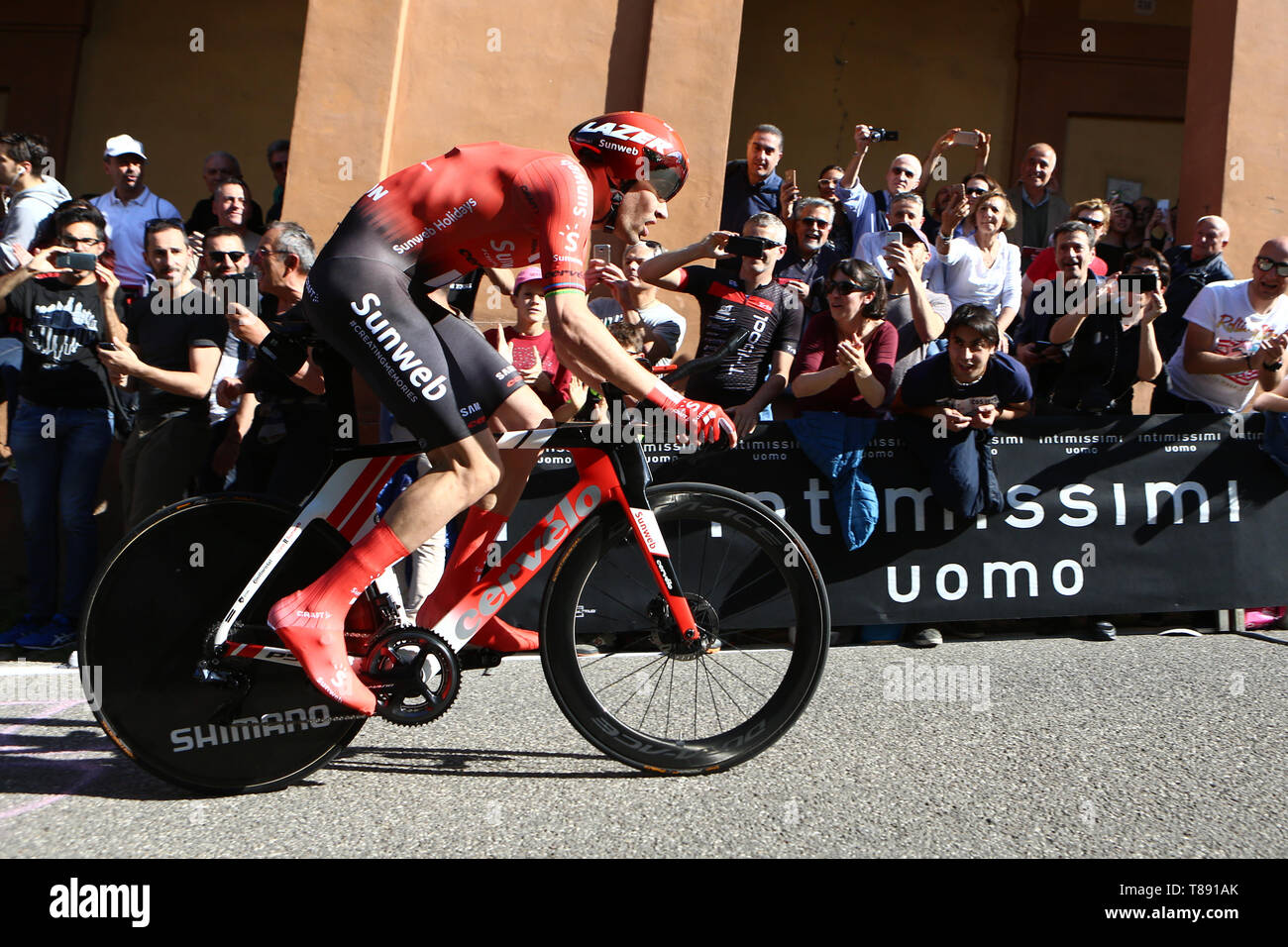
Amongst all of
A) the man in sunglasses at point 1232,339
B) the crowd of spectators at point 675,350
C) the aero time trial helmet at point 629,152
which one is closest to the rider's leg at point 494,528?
the aero time trial helmet at point 629,152

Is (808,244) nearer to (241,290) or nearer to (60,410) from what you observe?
(241,290)

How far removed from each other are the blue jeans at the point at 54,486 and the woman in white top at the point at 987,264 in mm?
4971

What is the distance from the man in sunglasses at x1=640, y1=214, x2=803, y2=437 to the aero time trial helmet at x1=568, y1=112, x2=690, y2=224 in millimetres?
2418

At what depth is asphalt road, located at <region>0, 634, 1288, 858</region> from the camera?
115 inches

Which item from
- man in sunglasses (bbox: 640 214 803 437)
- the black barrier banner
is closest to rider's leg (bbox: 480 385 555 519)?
the black barrier banner

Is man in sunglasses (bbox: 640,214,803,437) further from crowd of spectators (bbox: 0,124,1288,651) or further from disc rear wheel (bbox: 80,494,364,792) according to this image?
disc rear wheel (bbox: 80,494,364,792)

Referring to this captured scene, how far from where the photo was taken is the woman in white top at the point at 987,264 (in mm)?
6723

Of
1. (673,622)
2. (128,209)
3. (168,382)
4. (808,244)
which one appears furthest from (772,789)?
(128,209)

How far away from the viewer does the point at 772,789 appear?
330 cm

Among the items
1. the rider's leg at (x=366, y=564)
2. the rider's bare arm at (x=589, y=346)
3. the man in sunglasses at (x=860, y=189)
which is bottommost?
the rider's leg at (x=366, y=564)

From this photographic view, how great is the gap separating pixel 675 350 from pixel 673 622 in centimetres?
302

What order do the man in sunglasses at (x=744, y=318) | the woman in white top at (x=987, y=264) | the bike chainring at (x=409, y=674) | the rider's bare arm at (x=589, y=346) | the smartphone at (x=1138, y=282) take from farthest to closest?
the woman in white top at (x=987, y=264) < the smartphone at (x=1138, y=282) < the man in sunglasses at (x=744, y=318) < the bike chainring at (x=409, y=674) < the rider's bare arm at (x=589, y=346)

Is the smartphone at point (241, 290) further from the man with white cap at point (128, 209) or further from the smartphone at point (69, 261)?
the man with white cap at point (128, 209)
